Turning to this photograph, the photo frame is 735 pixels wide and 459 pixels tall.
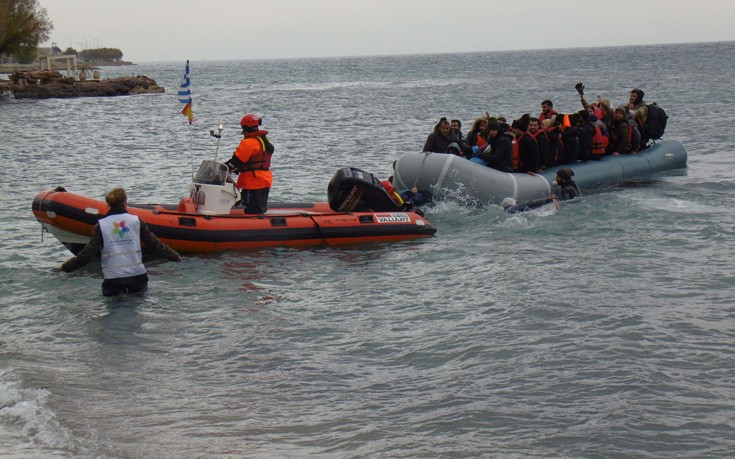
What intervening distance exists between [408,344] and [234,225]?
3.80 metres

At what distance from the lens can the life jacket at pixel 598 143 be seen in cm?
1598

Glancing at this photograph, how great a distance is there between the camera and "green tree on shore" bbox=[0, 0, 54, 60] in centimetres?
5991

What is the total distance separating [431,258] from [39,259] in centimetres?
495

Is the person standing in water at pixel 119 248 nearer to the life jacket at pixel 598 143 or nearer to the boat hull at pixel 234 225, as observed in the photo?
the boat hull at pixel 234 225

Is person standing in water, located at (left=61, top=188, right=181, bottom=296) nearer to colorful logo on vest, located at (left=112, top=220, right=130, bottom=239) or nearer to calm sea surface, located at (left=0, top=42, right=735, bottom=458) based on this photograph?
colorful logo on vest, located at (left=112, top=220, right=130, bottom=239)

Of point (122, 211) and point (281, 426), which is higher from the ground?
point (122, 211)

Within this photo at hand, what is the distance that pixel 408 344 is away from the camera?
8.16 meters

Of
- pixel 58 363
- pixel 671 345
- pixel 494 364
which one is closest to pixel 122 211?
pixel 58 363

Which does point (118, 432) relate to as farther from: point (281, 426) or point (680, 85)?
point (680, 85)

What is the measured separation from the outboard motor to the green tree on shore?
5204cm

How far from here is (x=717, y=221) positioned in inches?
515

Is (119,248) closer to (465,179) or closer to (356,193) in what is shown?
(356,193)

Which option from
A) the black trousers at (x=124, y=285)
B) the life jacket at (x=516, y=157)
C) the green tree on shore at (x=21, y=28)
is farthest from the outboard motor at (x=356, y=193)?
the green tree on shore at (x=21, y=28)

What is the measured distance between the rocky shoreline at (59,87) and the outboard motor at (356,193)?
4467cm
